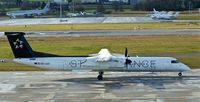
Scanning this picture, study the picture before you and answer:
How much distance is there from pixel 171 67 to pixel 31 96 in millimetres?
15112

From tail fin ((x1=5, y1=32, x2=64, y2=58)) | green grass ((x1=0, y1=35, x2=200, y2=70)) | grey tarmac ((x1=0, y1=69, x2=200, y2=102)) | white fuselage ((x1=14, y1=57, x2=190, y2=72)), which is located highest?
tail fin ((x1=5, y1=32, x2=64, y2=58))

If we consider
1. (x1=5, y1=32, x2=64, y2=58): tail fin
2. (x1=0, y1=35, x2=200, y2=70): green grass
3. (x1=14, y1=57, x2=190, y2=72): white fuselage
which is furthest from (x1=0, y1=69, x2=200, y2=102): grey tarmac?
(x1=0, y1=35, x2=200, y2=70): green grass

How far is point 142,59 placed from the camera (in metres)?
43.5

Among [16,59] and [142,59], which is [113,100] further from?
[16,59]

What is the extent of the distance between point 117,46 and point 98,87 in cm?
3212

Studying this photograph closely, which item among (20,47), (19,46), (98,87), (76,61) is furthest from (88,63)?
(19,46)

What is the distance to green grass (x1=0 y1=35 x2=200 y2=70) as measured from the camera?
63.2 m

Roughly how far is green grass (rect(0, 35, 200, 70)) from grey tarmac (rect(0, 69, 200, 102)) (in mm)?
7109

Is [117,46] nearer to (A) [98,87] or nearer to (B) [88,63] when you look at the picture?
(B) [88,63]

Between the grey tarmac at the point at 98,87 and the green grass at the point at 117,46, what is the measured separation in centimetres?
711

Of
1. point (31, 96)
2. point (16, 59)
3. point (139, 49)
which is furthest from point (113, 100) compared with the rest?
point (139, 49)

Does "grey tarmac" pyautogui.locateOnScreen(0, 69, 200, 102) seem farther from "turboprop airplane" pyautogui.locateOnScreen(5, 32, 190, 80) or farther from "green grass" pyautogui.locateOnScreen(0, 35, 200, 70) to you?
"green grass" pyautogui.locateOnScreen(0, 35, 200, 70)

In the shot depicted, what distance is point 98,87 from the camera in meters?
39.4

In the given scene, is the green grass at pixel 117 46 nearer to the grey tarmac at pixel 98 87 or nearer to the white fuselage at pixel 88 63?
the grey tarmac at pixel 98 87
